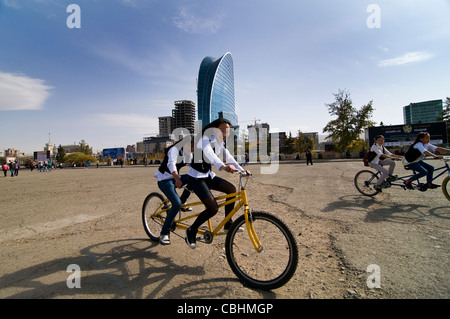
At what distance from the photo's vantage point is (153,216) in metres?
4.16

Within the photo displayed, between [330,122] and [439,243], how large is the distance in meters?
44.9

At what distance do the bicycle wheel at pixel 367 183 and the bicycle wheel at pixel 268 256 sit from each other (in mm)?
5547

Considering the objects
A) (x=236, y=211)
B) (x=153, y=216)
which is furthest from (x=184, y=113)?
(x=236, y=211)

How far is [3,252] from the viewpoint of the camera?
3584 mm

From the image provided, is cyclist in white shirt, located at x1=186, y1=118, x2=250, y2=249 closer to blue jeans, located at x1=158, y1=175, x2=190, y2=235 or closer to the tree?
blue jeans, located at x1=158, y1=175, x2=190, y2=235

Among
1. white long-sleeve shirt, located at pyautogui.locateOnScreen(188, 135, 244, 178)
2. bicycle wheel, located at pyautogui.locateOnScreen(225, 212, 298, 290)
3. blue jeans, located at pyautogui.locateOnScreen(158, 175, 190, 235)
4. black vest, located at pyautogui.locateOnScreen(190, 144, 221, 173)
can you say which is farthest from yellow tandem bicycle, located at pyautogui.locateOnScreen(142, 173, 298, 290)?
blue jeans, located at pyautogui.locateOnScreen(158, 175, 190, 235)

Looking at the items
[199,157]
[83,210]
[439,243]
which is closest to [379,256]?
[439,243]

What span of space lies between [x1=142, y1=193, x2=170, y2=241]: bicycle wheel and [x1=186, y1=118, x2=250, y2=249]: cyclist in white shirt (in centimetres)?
112

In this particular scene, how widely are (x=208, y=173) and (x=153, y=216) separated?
5.33 feet

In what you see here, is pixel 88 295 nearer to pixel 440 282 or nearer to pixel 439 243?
pixel 440 282

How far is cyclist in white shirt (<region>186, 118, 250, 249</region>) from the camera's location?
306 cm

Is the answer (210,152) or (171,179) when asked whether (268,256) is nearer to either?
(210,152)

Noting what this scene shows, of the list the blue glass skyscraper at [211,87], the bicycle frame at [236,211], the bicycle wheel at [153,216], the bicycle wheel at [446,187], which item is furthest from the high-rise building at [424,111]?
the bicycle wheel at [153,216]
